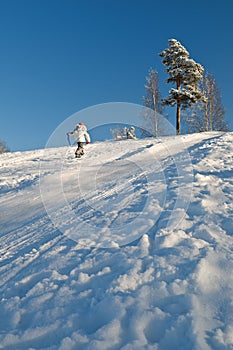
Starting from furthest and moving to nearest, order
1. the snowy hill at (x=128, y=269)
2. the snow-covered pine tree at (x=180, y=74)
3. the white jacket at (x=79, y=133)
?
the snow-covered pine tree at (x=180, y=74) < the white jacket at (x=79, y=133) < the snowy hill at (x=128, y=269)

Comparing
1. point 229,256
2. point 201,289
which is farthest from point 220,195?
point 201,289

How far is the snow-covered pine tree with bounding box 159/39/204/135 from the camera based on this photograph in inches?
949

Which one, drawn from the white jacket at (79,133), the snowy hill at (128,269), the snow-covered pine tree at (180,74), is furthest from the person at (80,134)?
the snow-covered pine tree at (180,74)

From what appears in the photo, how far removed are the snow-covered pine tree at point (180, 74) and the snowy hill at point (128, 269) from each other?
1875 centimetres

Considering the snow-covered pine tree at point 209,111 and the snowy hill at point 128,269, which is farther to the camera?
the snow-covered pine tree at point 209,111

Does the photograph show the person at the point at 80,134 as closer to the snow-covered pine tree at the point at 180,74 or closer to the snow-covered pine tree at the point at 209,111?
the snow-covered pine tree at the point at 180,74

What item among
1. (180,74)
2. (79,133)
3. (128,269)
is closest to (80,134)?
(79,133)

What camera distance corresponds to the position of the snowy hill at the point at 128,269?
8.48ft

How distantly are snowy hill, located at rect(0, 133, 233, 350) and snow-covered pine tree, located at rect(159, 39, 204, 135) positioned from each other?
61.5 ft

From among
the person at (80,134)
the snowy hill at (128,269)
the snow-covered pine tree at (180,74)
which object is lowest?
the snowy hill at (128,269)

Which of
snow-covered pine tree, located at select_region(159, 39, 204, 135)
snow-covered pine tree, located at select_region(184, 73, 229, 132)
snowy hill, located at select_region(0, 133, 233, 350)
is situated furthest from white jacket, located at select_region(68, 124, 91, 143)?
snow-covered pine tree, located at select_region(184, 73, 229, 132)

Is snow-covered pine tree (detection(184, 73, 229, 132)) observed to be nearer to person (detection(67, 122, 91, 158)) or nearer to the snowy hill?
person (detection(67, 122, 91, 158))

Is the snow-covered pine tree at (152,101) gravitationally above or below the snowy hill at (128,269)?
above

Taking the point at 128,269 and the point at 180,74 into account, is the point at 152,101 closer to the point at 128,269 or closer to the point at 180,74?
the point at 180,74
